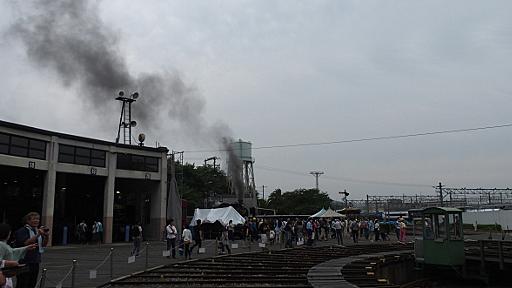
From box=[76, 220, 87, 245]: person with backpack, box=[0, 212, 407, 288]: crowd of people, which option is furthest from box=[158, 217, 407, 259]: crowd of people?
box=[76, 220, 87, 245]: person with backpack

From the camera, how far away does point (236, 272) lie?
15711 mm

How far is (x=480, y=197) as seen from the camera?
223ft

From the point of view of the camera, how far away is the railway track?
13.3 meters

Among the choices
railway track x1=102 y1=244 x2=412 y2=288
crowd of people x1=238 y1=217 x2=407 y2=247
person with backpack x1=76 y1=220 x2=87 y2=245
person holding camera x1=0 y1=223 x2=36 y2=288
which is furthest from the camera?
person with backpack x1=76 y1=220 x2=87 y2=245

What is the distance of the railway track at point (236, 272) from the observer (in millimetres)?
13266

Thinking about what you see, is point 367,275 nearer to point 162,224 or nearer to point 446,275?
point 446,275

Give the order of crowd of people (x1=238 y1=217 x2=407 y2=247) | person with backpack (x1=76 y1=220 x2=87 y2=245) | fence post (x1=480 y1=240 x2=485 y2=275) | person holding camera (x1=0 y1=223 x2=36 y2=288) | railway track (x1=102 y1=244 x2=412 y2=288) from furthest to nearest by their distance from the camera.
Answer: person with backpack (x1=76 y1=220 x2=87 y2=245), crowd of people (x1=238 y1=217 x2=407 y2=247), fence post (x1=480 y1=240 x2=485 y2=275), railway track (x1=102 y1=244 x2=412 y2=288), person holding camera (x1=0 y1=223 x2=36 y2=288)

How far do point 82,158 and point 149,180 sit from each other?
6.48 m

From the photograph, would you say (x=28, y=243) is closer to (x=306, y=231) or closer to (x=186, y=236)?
(x=186, y=236)

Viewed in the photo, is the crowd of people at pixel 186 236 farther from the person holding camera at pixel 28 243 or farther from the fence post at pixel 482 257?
the fence post at pixel 482 257

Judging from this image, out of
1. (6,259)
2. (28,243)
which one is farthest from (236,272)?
(6,259)

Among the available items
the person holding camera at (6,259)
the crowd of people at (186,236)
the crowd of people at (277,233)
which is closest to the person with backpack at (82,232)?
the crowd of people at (186,236)

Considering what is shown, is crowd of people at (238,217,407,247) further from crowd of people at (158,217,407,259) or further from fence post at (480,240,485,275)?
fence post at (480,240,485,275)

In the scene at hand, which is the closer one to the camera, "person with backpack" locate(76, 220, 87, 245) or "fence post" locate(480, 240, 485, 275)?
"fence post" locate(480, 240, 485, 275)
